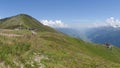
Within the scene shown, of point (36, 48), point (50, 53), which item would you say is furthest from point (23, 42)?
point (50, 53)

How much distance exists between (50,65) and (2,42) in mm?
9716

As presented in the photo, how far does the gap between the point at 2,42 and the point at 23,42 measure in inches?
205

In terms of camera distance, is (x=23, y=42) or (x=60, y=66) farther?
(x=23, y=42)

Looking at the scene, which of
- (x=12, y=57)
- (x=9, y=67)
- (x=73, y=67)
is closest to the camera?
(x=9, y=67)

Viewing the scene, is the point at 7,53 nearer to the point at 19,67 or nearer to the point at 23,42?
the point at 19,67

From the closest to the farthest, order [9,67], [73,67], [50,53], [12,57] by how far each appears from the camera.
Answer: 1. [9,67]
2. [12,57]
3. [73,67]
4. [50,53]

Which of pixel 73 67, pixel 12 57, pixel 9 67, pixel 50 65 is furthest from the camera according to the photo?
pixel 73 67

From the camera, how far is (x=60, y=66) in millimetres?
42812

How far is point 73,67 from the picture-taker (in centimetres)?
4494

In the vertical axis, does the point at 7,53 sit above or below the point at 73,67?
above

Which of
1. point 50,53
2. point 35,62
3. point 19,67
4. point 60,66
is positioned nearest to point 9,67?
point 19,67

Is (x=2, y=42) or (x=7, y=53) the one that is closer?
(x=7, y=53)

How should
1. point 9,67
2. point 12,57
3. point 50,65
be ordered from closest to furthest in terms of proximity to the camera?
point 9,67 → point 12,57 → point 50,65

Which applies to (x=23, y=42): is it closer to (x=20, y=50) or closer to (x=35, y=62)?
(x=20, y=50)
